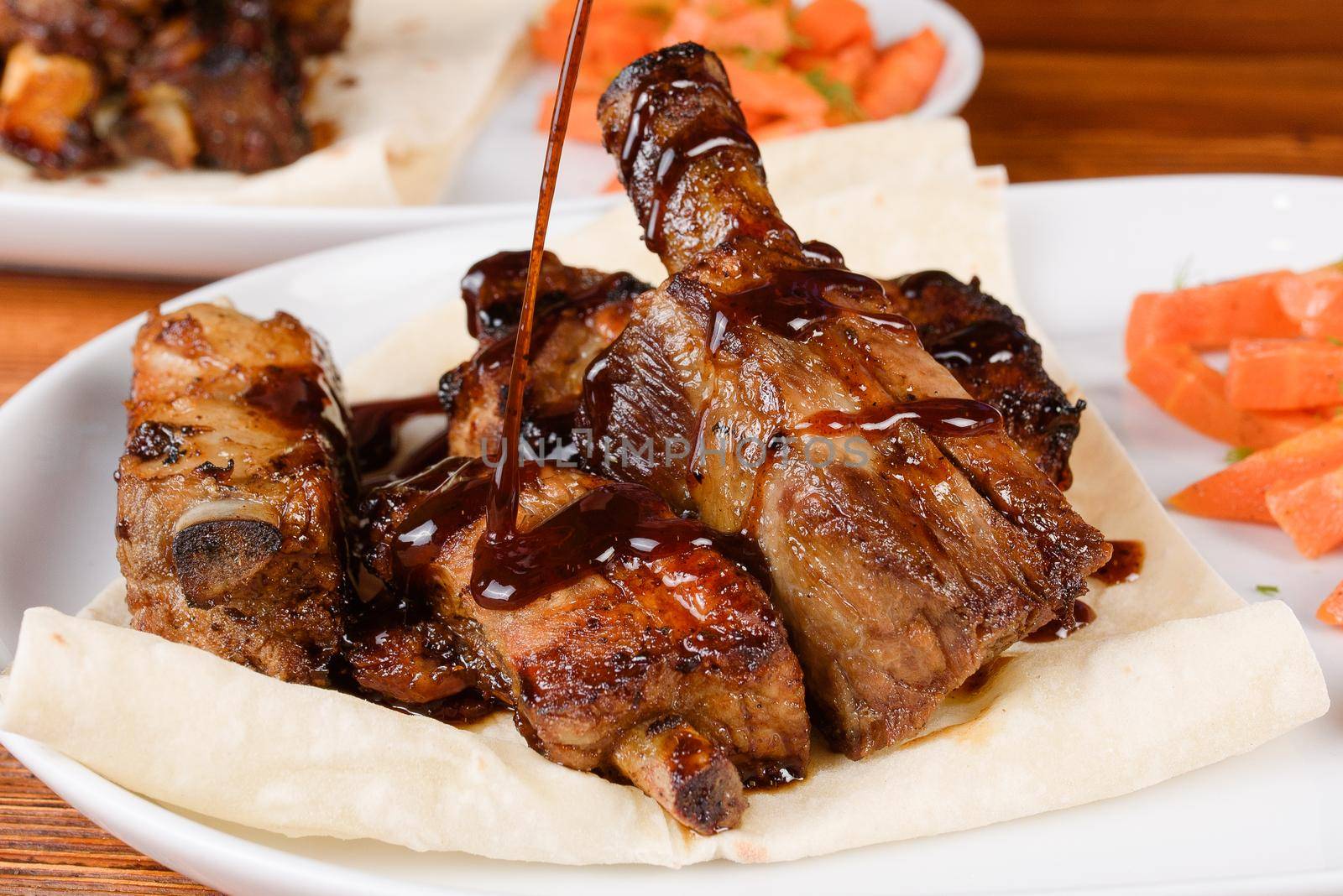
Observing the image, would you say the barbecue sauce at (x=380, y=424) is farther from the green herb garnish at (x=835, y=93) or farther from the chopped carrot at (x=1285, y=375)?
the green herb garnish at (x=835, y=93)

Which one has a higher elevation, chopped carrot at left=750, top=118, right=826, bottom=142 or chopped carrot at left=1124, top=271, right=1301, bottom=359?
chopped carrot at left=1124, top=271, right=1301, bottom=359

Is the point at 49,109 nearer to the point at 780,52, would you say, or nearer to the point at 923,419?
the point at 780,52

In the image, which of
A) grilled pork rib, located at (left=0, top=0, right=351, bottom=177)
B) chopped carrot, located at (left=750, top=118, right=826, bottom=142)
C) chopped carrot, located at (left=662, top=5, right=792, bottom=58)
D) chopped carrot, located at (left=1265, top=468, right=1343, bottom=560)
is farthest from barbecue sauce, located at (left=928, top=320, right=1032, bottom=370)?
grilled pork rib, located at (left=0, top=0, right=351, bottom=177)

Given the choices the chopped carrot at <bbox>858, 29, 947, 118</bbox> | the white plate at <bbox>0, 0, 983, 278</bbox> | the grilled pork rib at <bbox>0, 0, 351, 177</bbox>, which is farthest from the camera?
the chopped carrot at <bbox>858, 29, 947, 118</bbox>

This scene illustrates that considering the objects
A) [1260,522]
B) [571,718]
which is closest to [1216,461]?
[1260,522]

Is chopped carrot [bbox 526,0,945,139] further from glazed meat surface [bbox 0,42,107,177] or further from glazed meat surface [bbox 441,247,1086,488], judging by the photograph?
glazed meat surface [bbox 441,247,1086,488]

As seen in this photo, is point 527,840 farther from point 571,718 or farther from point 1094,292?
point 1094,292
